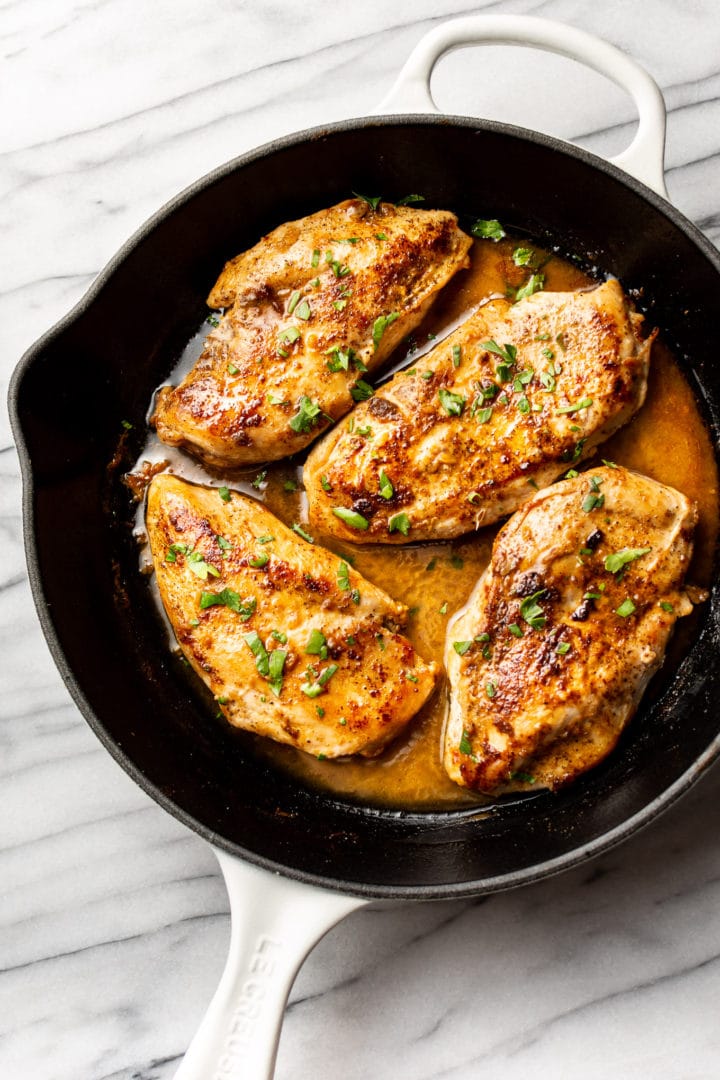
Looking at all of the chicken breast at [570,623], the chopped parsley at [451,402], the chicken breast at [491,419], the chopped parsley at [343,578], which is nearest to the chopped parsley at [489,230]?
the chicken breast at [491,419]

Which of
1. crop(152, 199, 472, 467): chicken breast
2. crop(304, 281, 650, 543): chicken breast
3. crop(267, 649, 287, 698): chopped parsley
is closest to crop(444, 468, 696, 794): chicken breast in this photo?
crop(304, 281, 650, 543): chicken breast

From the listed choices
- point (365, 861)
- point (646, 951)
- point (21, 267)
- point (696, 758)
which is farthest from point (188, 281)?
point (646, 951)

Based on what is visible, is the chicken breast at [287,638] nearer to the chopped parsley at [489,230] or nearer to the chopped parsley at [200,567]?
the chopped parsley at [200,567]

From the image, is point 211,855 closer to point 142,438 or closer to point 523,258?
point 142,438

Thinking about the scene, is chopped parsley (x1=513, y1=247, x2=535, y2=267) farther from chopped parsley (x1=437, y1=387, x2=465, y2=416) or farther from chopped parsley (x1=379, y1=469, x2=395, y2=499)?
chopped parsley (x1=379, y1=469, x2=395, y2=499)

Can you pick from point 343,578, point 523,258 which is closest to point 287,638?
point 343,578

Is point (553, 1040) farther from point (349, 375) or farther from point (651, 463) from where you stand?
point (349, 375)
